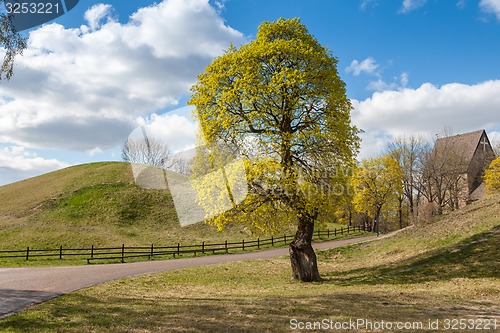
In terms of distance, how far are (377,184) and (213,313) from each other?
142 feet

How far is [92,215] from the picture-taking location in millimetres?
50062

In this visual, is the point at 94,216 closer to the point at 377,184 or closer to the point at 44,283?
the point at 44,283

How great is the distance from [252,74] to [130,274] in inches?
530

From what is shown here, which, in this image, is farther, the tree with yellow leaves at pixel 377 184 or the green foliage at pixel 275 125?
the tree with yellow leaves at pixel 377 184

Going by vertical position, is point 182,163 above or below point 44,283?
above

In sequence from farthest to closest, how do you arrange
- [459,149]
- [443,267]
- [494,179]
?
[459,149] → [494,179] → [443,267]

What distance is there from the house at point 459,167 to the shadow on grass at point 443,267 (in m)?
33.6

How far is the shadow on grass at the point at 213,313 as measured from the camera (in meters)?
8.90

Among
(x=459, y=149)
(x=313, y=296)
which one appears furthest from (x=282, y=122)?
(x=459, y=149)

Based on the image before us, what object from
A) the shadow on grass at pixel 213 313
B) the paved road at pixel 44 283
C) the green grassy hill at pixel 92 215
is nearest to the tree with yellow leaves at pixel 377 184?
the green grassy hill at pixel 92 215

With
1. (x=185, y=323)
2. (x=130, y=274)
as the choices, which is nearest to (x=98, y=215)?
(x=130, y=274)

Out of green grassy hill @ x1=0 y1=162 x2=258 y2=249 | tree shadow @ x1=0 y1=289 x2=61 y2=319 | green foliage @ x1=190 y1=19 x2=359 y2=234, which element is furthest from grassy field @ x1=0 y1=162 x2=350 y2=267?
green foliage @ x1=190 y1=19 x2=359 y2=234

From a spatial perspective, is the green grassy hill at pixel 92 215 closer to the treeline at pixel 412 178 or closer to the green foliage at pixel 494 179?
the treeline at pixel 412 178

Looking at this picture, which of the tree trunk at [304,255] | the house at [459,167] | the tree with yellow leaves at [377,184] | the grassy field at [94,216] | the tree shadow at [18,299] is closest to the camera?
the tree shadow at [18,299]
